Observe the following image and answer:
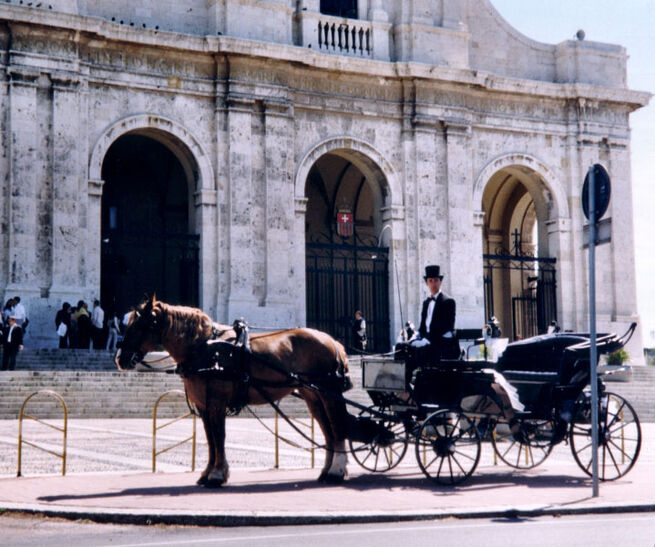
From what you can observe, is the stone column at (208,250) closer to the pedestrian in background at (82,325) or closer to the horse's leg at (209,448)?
the pedestrian in background at (82,325)

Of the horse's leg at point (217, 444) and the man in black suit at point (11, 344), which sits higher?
the man in black suit at point (11, 344)

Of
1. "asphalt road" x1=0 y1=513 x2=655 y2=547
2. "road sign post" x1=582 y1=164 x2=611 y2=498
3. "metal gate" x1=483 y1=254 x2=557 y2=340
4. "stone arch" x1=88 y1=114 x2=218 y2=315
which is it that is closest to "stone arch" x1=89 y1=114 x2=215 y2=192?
"stone arch" x1=88 y1=114 x2=218 y2=315

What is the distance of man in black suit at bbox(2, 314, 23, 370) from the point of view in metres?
21.4

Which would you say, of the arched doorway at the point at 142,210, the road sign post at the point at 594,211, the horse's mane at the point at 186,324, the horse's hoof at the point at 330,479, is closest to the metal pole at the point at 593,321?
the road sign post at the point at 594,211

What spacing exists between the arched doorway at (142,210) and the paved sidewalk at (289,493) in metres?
17.9

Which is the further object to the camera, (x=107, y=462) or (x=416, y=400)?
(x=107, y=462)

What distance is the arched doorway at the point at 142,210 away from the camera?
103 ft

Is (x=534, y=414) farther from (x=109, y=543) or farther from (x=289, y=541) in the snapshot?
(x=109, y=543)

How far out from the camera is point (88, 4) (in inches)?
1048

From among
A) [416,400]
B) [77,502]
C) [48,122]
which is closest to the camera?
[77,502]

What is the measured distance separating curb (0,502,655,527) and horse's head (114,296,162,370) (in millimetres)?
1886

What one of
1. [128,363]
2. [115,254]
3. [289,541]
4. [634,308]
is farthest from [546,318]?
[289,541]

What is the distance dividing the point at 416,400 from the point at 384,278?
1894cm

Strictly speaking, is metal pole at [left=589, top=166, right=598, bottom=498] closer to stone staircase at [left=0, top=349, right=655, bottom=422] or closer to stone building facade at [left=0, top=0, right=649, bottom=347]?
stone staircase at [left=0, top=349, right=655, bottom=422]
